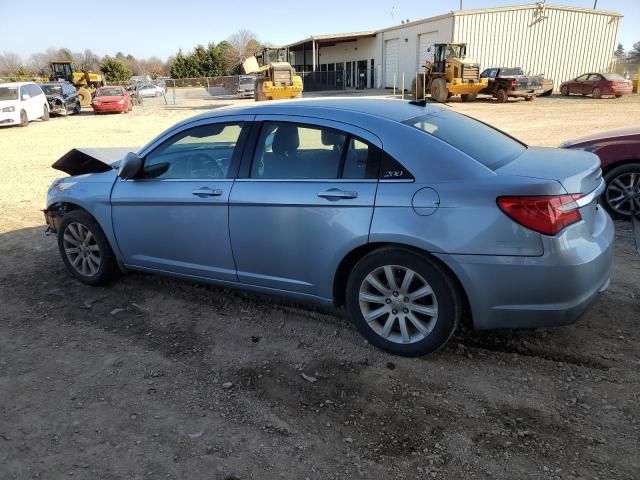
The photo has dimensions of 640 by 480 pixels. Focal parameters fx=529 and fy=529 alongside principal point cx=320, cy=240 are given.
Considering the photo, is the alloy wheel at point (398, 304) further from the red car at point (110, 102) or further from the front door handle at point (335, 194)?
the red car at point (110, 102)

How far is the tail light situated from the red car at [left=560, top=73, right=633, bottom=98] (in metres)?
30.2

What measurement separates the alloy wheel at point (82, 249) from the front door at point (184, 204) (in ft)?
1.33

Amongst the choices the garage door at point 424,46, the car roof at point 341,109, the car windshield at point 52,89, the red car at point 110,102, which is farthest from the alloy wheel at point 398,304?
the garage door at point 424,46

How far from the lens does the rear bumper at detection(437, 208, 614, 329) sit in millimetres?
2912

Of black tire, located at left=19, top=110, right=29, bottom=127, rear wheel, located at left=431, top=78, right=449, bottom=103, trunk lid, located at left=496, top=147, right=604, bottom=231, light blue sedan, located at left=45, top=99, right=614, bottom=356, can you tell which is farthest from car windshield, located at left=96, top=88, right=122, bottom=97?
trunk lid, located at left=496, top=147, right=604, bottom=231

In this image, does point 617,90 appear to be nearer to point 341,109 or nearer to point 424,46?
point 424,46

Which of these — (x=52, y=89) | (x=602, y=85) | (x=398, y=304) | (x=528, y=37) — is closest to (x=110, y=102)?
(x=52, y=89)

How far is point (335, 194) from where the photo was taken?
3344 millimetres

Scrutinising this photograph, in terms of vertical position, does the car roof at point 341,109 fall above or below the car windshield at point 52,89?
above

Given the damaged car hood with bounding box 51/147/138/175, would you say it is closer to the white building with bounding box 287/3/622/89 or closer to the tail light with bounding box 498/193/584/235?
the tail light with bounding box 498/193/584/235

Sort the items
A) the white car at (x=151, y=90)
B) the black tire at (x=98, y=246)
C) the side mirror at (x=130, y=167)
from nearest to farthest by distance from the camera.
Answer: the side mirror at (x=130, y=167)
the black tire at (x=98, y=246)
the white car at (x=151, y=90)

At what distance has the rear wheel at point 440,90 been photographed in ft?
91.7

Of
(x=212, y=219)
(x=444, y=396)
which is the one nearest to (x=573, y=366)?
(x=444, y=396)

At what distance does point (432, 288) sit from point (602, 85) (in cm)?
3069
